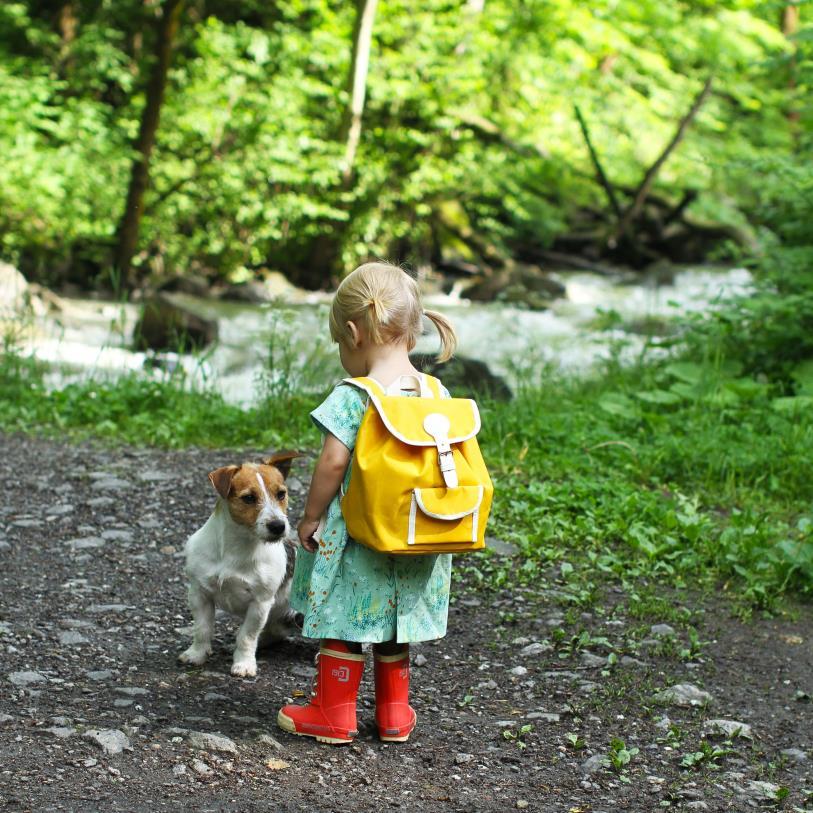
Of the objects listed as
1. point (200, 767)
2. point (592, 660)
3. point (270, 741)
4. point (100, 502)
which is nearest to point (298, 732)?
point (270, 741)

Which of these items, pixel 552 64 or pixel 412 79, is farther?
pixel 552 64

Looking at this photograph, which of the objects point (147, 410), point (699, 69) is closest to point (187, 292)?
point (147, 410)

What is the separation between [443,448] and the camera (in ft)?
10.3

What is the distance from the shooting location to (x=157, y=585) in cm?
468

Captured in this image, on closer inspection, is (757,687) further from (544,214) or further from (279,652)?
(544,214)

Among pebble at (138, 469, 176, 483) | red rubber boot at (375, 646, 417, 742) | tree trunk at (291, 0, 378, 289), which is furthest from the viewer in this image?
tree trunk at (291, 0, 378, 289)

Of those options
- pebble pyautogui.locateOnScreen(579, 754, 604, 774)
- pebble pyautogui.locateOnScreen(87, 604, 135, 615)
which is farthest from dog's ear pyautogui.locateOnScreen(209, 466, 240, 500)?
pebble pyautogui.locateOnScreen(579, 754, 604, 774)

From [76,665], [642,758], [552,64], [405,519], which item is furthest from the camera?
[552,64]

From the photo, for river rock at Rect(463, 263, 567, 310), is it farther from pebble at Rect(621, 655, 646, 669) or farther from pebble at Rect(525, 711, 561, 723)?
pebble at Rect(525, 711, 561, 723)

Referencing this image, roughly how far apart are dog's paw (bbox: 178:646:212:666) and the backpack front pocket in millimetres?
1225

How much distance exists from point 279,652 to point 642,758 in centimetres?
147

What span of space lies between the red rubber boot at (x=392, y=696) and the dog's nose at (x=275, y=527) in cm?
52

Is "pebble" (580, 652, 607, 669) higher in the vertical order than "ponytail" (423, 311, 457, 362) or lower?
lower

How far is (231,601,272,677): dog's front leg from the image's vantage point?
375 centimetres
